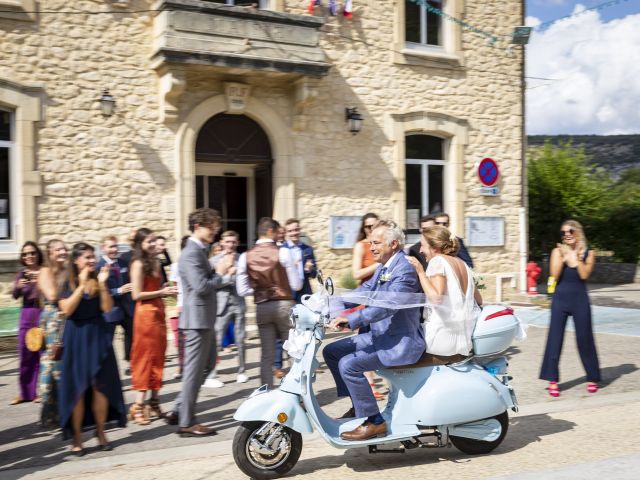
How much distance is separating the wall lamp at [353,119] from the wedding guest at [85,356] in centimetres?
838

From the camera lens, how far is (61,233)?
1075 cm

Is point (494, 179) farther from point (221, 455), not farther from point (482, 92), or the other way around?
point (221, 455)

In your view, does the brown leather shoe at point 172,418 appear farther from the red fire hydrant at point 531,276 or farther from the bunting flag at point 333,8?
the red fire hydrant at point 531,276

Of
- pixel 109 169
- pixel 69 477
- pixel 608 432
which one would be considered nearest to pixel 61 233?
pixel 109 169

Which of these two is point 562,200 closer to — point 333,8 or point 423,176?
point 423,176

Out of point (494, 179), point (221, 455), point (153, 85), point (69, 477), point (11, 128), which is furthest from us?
point (494, 179)

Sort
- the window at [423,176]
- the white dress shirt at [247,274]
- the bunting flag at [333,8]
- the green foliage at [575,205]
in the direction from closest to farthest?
the white dress shirt at [247,274] < the bunting flag at [333,8] < the window at [423,176] < the green foliage at [575,205]

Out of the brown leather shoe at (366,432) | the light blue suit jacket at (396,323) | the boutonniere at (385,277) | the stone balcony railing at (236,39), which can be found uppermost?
the stone balcony railing at (236,39)

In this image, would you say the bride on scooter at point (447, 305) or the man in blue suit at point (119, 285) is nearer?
the bride on scooter at point (447, 305)

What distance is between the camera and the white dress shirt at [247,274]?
683 centimetres

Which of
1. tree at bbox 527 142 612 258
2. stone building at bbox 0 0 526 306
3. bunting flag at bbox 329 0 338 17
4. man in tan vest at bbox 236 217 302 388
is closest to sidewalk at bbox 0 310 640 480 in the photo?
man in tan vest at bbox 236 217 302 388

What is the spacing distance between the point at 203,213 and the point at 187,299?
0.70 metres

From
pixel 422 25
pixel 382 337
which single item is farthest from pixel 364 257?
pixel 422 25

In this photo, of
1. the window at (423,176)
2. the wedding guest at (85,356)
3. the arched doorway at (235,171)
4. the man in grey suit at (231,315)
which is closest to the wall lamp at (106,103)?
the arched doorway at (235,171)
